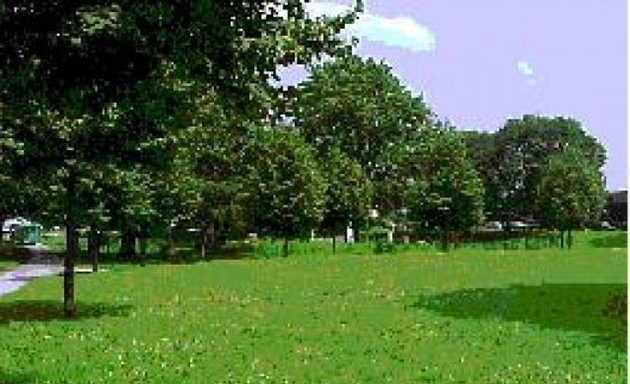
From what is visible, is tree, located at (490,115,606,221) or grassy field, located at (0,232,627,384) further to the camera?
tree, located at (490,115,606,221)

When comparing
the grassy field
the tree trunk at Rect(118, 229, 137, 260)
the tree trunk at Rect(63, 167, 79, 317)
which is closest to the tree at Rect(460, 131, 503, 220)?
the tree trunk at Rect(118, 229, 137, 260)

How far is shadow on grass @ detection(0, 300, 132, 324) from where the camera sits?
30.2 metres

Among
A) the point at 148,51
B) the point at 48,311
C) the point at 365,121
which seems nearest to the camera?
the point at 148,51

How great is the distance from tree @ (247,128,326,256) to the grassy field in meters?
29.1

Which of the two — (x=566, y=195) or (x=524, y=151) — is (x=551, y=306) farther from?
(x=524, y=151)

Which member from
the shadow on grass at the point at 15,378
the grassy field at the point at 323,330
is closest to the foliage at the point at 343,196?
the grassy field at the point at 323,330

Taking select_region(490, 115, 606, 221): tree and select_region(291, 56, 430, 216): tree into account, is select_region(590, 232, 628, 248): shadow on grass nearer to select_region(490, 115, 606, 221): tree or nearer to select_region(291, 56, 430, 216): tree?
select_region(291, 56, 430, 216): tree

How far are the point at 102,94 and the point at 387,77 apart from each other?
106 metres

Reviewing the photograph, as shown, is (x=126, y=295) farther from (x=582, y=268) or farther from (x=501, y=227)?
(x=501, y=227)

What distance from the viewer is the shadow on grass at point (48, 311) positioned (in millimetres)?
30234

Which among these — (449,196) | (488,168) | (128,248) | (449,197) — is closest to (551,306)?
(128,248)

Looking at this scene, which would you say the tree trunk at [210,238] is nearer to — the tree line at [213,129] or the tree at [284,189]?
the tree line at [213,129]

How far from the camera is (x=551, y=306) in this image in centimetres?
3356

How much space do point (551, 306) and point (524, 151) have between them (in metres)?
120
